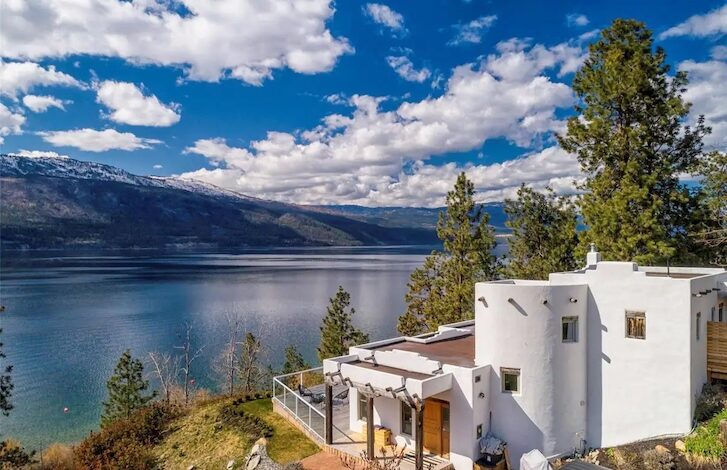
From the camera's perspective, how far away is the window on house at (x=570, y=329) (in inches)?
566

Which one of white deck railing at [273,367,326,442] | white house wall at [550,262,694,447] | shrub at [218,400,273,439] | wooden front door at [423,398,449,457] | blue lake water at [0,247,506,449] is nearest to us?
white house wall at [550,262,694,447]

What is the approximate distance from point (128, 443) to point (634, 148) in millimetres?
24345

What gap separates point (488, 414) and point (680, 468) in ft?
15.7

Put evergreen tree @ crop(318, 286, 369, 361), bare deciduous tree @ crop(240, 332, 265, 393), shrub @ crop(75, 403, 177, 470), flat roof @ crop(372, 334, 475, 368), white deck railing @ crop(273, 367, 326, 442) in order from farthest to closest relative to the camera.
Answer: evergreen tree @ crop(318, 286, 369, 361) < bare deciduous tree @ crop(240, 332, 265, 393) < shrub @ crop(75, 403, 177, 470) < white deck railing @ crop(273, 367, 326, 442) < flat roof @ crop(372, 334, 475, 368)

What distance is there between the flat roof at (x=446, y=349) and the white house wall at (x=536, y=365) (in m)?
1.21

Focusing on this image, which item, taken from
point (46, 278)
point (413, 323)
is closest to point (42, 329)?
point (413, 323)

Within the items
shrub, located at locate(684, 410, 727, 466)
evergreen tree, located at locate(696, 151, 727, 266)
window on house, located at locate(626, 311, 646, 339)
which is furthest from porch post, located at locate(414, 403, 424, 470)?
evergreen tree, located at locate(696, 151, 727, 266)

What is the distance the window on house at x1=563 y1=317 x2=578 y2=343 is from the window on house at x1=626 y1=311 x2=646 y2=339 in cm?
139

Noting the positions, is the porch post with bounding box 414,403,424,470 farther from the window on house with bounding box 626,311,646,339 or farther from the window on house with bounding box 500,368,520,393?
the window on house with bounding box 626,311,646,339

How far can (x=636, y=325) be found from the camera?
13859 mm

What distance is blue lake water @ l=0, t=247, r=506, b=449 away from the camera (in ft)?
108

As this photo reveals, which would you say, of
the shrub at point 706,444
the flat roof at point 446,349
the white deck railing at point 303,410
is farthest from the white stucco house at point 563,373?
the white deck railing at point 303,410

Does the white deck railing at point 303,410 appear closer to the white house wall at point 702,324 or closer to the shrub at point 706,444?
the shrub at point 706,444

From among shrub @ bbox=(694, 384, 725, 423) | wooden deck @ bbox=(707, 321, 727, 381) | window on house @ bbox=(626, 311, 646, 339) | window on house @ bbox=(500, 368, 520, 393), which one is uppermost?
window on house @ bbox=(626, 311, 646, 339)
